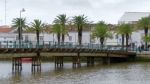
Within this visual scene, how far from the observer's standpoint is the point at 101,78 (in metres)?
58.7

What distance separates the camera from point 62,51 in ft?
253

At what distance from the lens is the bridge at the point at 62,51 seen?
218 feet

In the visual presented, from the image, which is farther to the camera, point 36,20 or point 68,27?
point 68,27

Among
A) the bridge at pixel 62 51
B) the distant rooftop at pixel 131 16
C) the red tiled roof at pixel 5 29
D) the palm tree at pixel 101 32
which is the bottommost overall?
the bridge at pixel 62 51

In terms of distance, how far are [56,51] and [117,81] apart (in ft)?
71.8

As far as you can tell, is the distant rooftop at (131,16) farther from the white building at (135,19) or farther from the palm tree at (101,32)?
the palm tree at (101,32)

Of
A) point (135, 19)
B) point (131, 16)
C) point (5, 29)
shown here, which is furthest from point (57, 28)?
point (131, 16)

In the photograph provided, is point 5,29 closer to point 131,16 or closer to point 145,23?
point 131,16

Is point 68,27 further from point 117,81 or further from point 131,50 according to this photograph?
point 117,81

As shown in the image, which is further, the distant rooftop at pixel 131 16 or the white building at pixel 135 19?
the distant rooftop at pixel 131 16

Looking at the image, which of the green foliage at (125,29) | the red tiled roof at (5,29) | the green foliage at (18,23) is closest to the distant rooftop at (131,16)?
the green foliage at (125,29)

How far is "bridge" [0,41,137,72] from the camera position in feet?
218

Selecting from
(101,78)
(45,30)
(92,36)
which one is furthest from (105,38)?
(101,78)

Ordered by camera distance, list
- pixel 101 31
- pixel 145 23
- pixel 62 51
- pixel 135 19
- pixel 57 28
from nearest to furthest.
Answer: pixel 62 51 → pixel 57 28 → pixel 145 23 → pixel 101 31 → pixel 135 19
